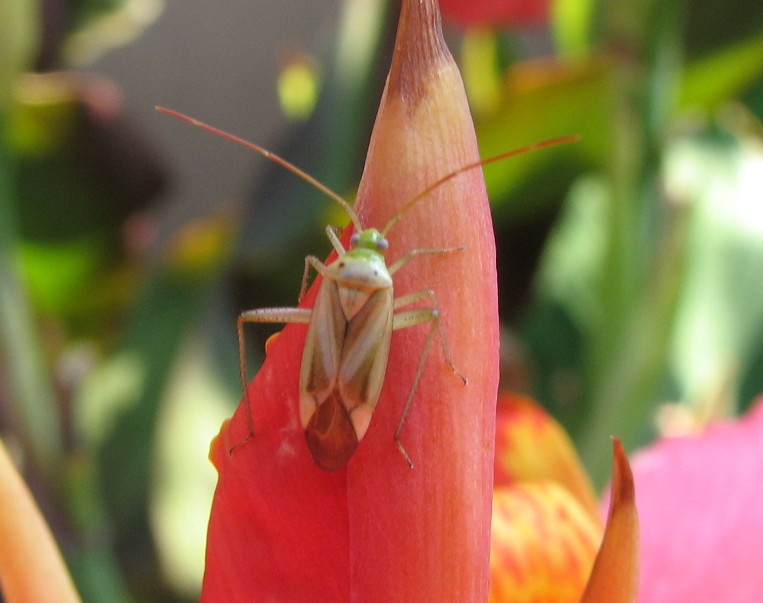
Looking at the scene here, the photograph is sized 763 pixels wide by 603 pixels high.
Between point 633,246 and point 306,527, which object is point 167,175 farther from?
point 306,527

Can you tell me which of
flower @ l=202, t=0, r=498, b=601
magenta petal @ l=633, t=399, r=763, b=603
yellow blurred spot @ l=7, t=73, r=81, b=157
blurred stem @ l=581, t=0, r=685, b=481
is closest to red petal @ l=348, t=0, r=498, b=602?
flower @ l=202, t=0, r=498, b=601

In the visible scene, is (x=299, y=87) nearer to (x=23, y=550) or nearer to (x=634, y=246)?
(x=634, y=246)

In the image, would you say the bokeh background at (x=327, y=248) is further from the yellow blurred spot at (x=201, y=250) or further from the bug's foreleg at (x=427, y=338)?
the bug's foreleg at (x=427, y=338)

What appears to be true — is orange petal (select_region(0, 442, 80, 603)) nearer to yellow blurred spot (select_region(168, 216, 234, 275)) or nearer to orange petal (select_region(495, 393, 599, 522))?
orange petal (select_region(495, 393, 599, 522))

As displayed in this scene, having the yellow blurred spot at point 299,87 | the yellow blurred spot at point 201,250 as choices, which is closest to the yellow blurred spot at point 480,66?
the yellow blurred spot at point 299,87

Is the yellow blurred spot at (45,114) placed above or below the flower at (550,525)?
above

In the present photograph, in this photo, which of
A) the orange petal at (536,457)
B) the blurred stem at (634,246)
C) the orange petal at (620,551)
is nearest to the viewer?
the orange petal at (620,551)
